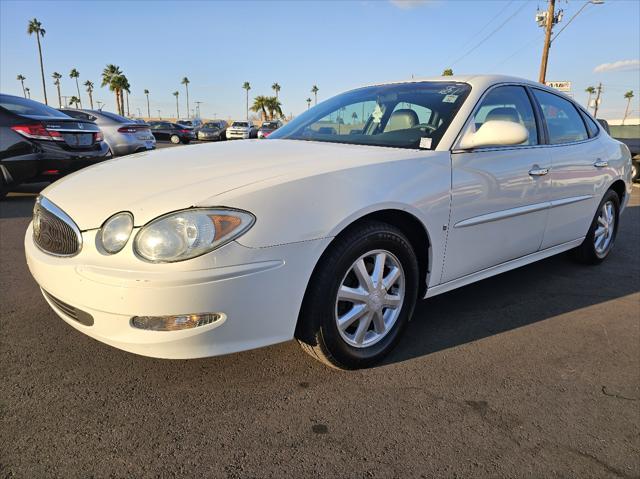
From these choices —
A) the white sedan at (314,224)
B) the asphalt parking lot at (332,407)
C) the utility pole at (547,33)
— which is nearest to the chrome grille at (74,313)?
the white sedan at (314,224)

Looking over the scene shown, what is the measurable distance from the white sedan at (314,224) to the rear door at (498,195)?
11 mm

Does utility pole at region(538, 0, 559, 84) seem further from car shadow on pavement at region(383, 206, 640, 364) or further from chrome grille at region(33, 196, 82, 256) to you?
chrome grille at region(33, 196, 82, 256)

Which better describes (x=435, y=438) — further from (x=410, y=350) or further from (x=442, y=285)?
(x=442, y=285)

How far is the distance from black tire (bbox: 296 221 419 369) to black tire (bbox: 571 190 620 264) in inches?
98.6

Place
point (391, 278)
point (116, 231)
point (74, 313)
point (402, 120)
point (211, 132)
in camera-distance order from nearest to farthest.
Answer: point (116, 231)
point (74, 313)
point (391, 278)
point (402, 120)
point (211, 132)

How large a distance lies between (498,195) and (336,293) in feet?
4.28

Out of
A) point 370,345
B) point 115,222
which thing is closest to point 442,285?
point 370,345

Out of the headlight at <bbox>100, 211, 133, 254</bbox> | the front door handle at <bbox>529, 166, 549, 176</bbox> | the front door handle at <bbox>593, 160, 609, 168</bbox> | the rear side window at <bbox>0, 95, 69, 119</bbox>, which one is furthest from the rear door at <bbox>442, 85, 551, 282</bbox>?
the rear side window at <bbox>0, 95, 69, 119</bbox>

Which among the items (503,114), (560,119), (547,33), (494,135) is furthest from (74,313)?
(547,33)

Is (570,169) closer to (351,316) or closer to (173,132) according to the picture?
(351,316)

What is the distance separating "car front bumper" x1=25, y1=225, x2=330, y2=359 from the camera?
1733 mm

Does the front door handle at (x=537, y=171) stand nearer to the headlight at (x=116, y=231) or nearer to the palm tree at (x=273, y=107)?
the headlight at (x=116, y=231)

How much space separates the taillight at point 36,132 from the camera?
5605mm

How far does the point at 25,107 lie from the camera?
5980 mm
